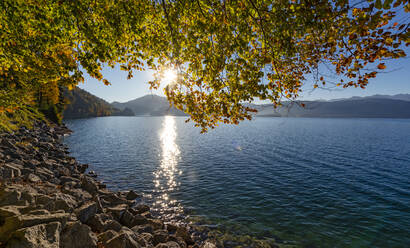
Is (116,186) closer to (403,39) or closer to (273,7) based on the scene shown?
(273,7)

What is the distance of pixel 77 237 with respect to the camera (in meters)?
6.69

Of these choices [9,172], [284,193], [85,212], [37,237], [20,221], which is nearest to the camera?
[37,237]

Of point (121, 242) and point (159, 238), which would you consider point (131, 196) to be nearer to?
point (159, 238)

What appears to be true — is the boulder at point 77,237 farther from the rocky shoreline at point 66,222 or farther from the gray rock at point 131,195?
the gray rock at point 131,195

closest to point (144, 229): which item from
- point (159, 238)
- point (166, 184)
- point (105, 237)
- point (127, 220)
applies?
point (159, 238)

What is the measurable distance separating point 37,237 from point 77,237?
1324 mm

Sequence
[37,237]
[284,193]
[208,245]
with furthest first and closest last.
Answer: [284,193] → [208,245] → [37,237]

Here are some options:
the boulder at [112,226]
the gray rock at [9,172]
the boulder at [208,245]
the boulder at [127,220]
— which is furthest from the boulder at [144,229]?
the gray rock at [9,172]

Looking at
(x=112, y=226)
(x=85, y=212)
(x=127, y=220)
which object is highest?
(x=85, y=212)

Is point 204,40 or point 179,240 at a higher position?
point 204,40

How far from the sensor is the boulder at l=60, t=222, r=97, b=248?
651cm

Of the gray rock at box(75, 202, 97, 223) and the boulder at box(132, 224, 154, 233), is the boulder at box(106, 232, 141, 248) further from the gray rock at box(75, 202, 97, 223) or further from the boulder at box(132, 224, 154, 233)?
the boulder at box(132, 224, 154, 233)

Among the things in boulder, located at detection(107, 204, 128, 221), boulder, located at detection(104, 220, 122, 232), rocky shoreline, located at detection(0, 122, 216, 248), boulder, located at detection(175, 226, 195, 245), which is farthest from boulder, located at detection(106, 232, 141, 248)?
boulder, located at detection(107, 204, 128, 221)

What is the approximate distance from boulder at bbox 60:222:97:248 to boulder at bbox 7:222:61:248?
466 millimetres
